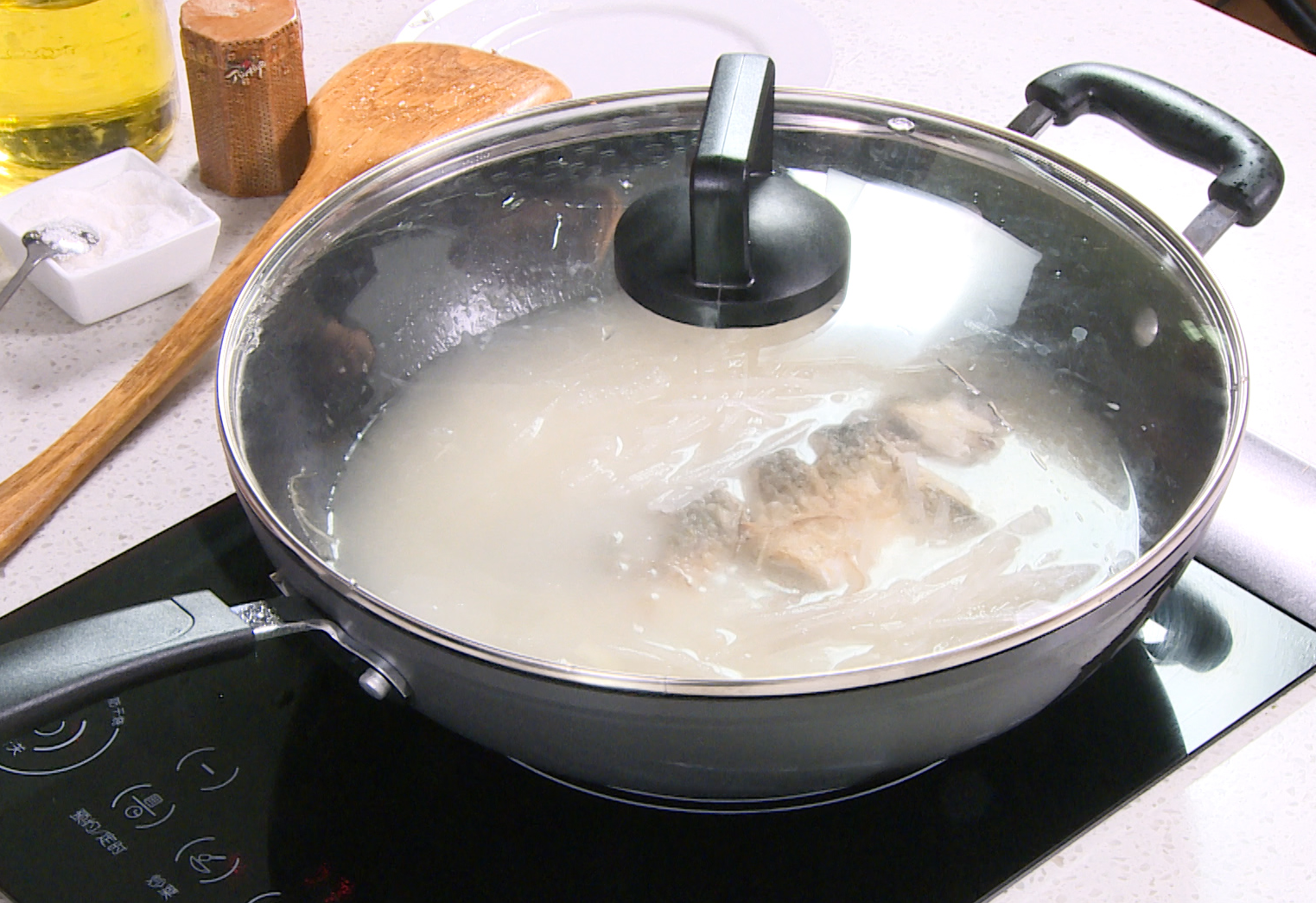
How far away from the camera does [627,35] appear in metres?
1.33

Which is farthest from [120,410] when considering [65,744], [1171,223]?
[1171,223]

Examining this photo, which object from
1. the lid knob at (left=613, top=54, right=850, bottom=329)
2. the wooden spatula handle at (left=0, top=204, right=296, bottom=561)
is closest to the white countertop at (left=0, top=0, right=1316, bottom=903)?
the wooden spatula handle at (left=0, top=204, right=296, bottom=561)

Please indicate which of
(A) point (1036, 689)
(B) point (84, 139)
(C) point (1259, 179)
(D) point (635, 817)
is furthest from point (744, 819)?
(B) point (84, 139)

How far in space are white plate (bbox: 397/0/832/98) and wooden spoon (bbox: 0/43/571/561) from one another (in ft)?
0.49

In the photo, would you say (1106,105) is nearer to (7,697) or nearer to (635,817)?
(635,817)

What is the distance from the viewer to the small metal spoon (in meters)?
0.97

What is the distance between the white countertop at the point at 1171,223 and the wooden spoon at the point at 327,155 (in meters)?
0.03

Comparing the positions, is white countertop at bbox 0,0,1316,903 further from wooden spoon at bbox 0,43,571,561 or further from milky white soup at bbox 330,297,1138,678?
milky white soup at bbox 330,297,1138,678

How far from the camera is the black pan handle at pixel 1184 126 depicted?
2.68 feet

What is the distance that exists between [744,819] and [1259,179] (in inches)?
20.7

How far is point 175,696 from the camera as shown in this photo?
2.48 ft

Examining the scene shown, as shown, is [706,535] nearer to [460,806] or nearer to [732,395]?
[732,395]

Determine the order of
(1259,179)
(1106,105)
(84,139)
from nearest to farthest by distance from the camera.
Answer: (1259,179) < (1106,105) < (84,139)

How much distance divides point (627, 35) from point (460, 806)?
900mm
